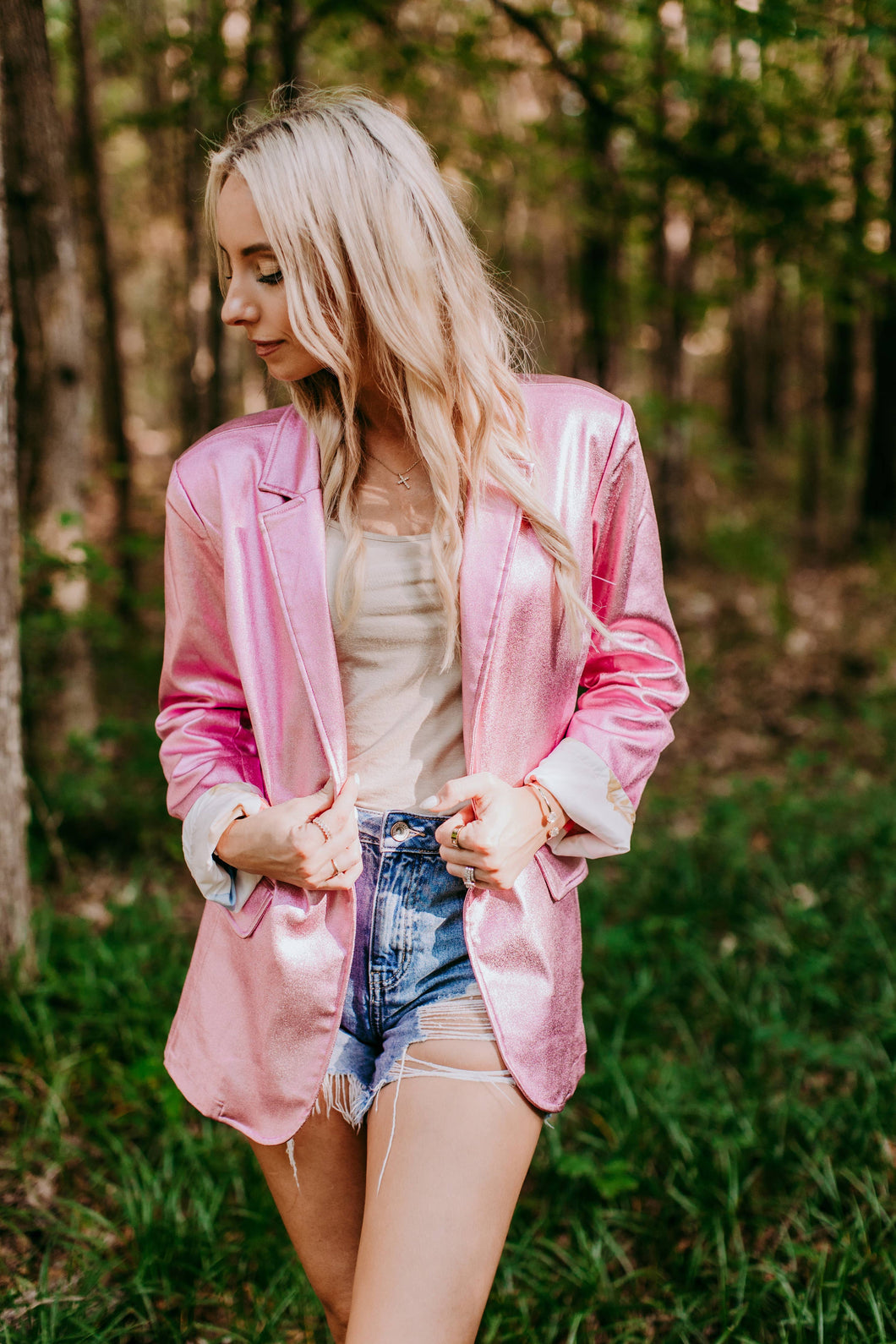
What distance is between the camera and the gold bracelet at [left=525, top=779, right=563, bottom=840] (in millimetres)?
1664

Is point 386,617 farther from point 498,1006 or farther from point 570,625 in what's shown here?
point 498,1006

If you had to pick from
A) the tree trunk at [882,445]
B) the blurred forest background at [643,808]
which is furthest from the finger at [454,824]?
the tree trunk at [882,445]

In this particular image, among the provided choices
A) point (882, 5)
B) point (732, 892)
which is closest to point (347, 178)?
point (882, 5)

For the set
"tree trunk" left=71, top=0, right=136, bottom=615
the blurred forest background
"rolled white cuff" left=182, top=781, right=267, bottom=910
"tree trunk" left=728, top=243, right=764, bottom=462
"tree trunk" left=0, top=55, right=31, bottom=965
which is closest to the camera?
"rolled white cuff" left=182, top=781, right=267, bottom=910

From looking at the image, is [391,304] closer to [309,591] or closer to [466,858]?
[309,591]

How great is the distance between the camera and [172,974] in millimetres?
3578

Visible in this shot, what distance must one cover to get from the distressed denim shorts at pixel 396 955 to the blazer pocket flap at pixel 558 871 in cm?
15

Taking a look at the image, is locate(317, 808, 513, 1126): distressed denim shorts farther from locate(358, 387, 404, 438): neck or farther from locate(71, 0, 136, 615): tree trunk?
locate(71, 0, 136, 615): tree trunk

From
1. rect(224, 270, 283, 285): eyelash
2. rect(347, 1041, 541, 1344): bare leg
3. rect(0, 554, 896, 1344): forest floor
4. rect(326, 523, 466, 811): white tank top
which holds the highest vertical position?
rect(224, 270, 283, 285): eyelash

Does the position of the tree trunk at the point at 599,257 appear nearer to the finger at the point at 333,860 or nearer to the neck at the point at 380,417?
the neck at the point at 380,417

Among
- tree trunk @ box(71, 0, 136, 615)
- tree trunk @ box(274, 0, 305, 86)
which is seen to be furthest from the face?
tree trunk @ box(71, 0, 136, 615)

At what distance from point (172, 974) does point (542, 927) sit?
90.2 inches

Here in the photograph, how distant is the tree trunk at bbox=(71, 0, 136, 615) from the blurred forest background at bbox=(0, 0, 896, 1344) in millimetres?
39

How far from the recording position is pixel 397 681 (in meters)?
1.74
